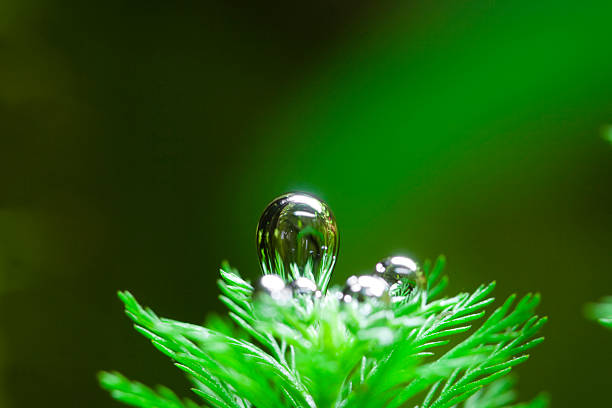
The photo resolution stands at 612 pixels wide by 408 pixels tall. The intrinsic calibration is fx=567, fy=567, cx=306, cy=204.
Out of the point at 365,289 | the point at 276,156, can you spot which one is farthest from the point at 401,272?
the point at 276,156

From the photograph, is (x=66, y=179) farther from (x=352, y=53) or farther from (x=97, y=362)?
(x=352, y=53)

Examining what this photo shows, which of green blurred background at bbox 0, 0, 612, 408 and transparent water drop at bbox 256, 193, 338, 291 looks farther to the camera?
green blurred background at bbox 0, 0, 612, 408

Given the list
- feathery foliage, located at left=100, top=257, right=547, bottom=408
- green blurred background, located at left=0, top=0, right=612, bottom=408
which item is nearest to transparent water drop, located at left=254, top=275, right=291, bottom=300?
feathery foliage, located at left=100, top=257, right=547, bottom=408

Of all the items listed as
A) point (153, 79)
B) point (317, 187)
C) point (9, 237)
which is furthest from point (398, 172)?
point (9, 237)

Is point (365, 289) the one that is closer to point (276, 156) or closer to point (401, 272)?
point (401, 272)

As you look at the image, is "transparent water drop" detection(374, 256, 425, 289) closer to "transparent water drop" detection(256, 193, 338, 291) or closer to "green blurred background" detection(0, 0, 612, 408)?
"transparent water drop" detection(256, 193, 338, 291)

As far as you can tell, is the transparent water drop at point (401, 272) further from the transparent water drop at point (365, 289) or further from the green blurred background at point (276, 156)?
the green blurred background at point (276, 156)

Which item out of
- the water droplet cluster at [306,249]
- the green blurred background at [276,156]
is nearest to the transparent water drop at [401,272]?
the water droplet cluster at [306,249]
